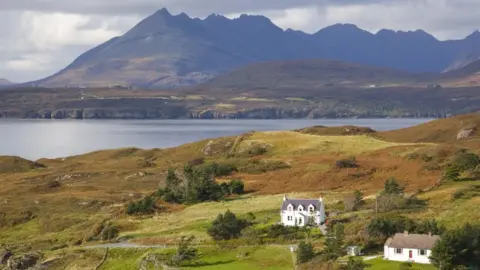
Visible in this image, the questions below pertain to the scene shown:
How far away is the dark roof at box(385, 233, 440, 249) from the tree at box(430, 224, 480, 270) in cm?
186

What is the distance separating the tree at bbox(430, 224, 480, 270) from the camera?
53.9 metres

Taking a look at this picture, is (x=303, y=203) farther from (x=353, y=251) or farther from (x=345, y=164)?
(x=345, y=164)

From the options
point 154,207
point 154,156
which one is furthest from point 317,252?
point 154,156

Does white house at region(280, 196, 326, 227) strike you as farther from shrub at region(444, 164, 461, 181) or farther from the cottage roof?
shrub at region(444, 164, 461, 181)

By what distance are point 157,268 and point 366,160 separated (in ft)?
210

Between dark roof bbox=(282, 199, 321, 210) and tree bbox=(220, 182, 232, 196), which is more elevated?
dark roof bbox=(282, 199, 321, 210)

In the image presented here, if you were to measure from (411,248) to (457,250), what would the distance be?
4.32m

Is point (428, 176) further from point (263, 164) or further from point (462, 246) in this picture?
point (462, 246)

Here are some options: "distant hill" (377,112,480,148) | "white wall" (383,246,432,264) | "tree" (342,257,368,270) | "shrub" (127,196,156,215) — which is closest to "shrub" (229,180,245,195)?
"shrub" (127,196,156,215)

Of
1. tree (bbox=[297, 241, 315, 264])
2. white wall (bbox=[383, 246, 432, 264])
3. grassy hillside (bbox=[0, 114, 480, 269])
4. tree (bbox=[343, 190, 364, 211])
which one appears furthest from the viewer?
tree (bbox=[343, 190, 364, 211])

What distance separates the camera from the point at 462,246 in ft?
179

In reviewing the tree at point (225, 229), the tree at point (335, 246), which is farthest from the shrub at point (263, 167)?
the tree at point (335, 246)

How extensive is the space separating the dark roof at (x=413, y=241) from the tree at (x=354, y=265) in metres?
3.80

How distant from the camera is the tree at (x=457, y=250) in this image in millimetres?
53906
